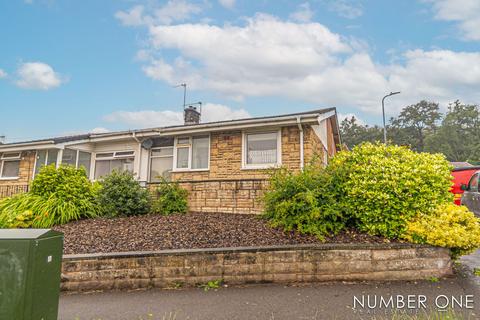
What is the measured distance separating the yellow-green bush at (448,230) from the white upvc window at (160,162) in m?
9.23

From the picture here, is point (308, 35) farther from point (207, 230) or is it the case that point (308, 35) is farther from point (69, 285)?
point (69, 285)

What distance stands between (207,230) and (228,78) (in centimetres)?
1451

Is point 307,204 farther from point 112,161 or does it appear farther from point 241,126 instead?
point 112,161

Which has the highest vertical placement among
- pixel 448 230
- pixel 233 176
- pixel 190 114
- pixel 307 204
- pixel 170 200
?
pixel 190 114

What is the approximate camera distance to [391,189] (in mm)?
5195

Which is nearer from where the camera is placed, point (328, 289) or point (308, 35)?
point (328, 289)

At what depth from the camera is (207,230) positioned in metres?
6.43

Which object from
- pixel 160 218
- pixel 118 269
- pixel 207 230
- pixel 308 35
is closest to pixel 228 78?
pixel 308 35

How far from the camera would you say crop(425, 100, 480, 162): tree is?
136ft

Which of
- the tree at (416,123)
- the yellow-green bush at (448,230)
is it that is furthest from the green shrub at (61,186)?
the tree at (416,123)

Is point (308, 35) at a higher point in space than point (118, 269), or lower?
higher

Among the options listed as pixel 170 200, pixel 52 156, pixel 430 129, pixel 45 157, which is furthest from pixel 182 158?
pixel 430 129

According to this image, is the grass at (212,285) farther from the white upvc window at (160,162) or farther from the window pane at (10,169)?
the window pane at (10,169)

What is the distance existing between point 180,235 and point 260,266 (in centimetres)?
217
